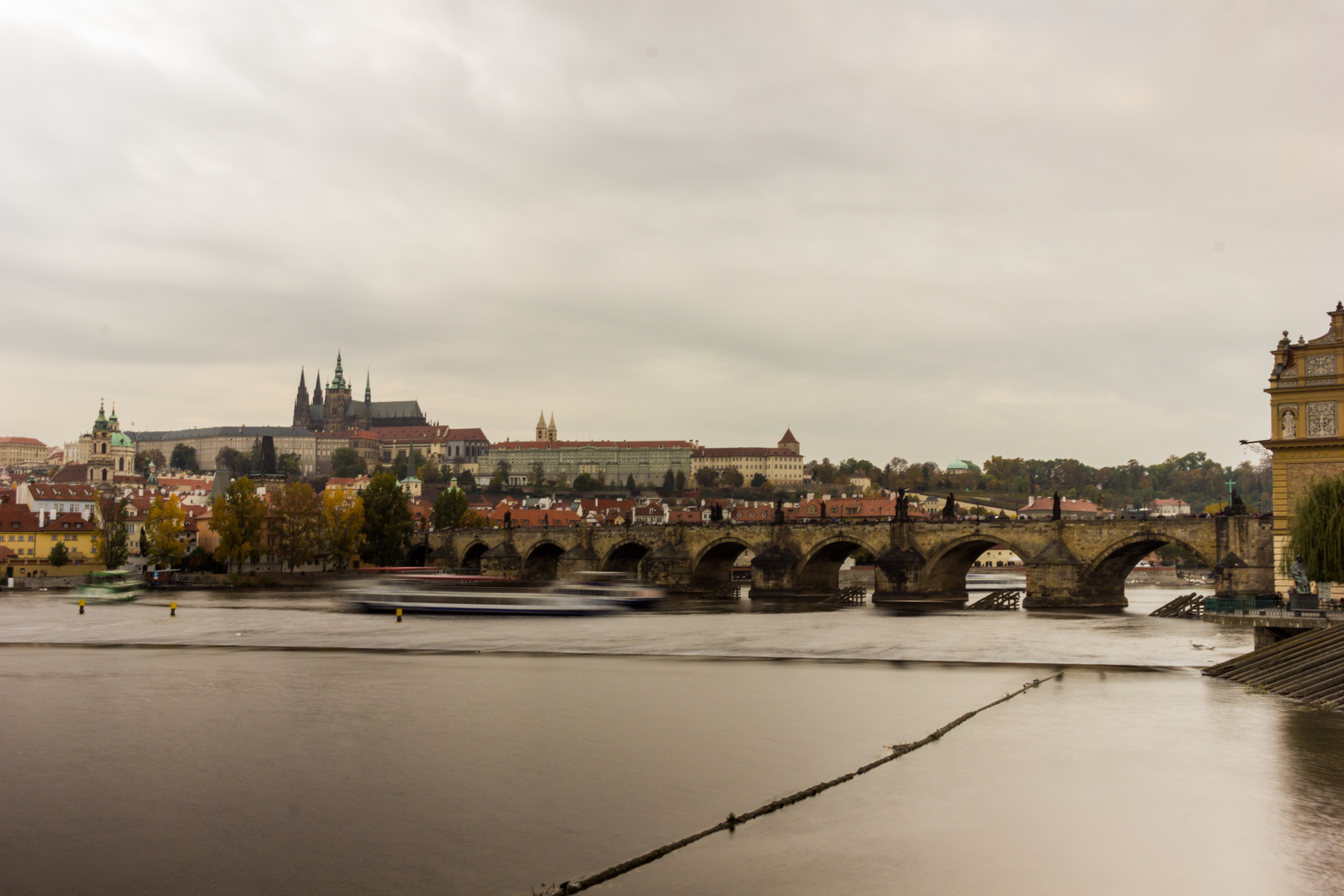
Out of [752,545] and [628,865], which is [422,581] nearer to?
[752,545]

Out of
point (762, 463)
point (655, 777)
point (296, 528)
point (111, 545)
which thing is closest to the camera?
point (655, 777)

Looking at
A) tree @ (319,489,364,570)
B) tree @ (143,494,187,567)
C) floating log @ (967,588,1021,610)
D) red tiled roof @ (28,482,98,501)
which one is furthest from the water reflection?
red tiled roof @ (28,482,98,501)

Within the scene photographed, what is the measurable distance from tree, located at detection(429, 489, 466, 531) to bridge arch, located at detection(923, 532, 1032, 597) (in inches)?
1712

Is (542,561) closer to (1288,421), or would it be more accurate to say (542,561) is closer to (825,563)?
(825,563)

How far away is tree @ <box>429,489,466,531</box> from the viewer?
8475cm

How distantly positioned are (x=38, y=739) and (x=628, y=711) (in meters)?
8.17

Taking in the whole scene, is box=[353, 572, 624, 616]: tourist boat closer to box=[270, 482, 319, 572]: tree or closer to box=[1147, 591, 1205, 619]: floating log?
box=[1147, 591, 1205, 619]: floating log

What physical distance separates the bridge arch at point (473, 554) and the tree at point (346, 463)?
107m

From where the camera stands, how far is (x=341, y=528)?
233 feet

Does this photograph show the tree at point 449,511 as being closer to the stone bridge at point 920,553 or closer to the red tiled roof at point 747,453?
the stone bridge at point 920,553

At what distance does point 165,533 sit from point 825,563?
37.2 m

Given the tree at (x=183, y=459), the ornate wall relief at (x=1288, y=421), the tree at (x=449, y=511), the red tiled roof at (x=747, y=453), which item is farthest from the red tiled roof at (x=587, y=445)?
the ornate wall relief at (x=1288, y=421)

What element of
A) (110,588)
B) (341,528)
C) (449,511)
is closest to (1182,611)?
(110,588)

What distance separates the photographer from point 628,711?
1828cm
